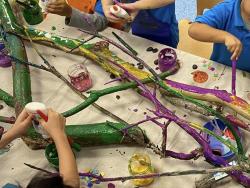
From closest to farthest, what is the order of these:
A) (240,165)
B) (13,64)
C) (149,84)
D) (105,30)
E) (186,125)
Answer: (240,165) → (186,125) → (149,84) → (13,64) → (105,30)

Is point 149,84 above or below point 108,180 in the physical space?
above

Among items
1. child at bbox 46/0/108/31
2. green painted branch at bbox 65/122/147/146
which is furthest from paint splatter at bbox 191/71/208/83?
child at bbox 46/0/108/31

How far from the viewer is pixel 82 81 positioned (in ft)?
3.74

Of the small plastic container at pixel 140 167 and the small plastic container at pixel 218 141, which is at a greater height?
the small plastic container at pixel 218 141

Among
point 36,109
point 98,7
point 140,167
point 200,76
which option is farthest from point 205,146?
point 98,7

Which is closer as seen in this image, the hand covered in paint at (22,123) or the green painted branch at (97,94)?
the hand covered in paint at (22,123)

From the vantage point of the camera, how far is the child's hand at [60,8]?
1.23 metres

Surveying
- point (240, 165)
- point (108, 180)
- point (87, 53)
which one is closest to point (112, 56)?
point (87, 53)

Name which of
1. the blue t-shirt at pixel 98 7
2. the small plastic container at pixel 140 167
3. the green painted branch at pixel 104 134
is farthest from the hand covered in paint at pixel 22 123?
the blue t-shirt at pixel 98 7

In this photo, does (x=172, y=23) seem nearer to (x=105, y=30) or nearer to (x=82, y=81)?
(x=105, y=30)

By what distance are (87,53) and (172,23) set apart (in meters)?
0.36

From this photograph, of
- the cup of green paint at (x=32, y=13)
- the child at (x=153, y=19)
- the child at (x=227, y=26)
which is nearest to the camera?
the child at (x=227, y=26)

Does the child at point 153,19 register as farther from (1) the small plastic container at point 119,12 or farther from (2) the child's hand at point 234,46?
(2) the child's hand at point 234,46

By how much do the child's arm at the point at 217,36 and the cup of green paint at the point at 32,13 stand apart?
52cm
